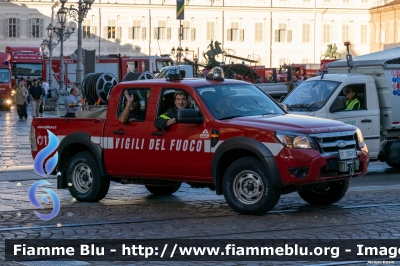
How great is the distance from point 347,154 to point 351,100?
21.0 feet

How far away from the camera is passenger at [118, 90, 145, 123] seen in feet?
42.9

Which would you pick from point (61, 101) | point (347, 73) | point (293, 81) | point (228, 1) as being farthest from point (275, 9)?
point (347, 73)

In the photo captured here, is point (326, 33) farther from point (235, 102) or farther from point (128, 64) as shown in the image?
point (235, 102)

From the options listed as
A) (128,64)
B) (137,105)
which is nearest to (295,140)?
(137,105)

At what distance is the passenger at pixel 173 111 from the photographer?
12594 millimetres

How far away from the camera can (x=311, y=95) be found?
60.1 feet

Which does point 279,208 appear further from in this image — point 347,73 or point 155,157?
point 347,73

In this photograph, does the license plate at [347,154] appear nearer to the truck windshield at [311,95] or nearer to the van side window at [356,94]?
the truck windshield at [311,95]

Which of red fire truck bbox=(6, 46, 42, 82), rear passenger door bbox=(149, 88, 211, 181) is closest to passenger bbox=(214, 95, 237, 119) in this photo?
rear passenger door bbox=(149, 88, 211, 181)

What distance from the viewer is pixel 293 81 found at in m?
35.6

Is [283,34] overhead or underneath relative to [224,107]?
overhead

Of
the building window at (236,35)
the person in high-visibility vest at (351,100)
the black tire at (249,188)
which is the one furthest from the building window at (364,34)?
the black tire at (249,188)

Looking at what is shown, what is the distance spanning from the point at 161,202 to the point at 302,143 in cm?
277

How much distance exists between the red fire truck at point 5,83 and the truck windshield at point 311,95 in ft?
140
